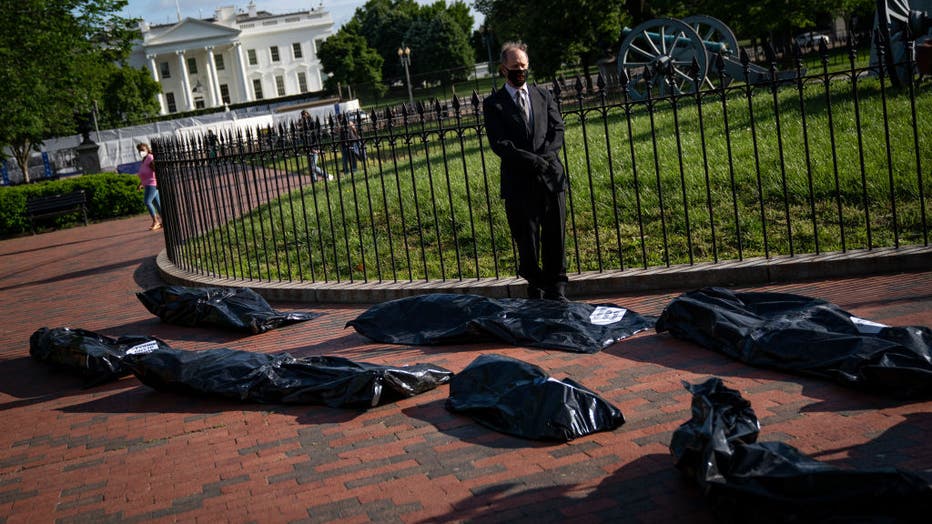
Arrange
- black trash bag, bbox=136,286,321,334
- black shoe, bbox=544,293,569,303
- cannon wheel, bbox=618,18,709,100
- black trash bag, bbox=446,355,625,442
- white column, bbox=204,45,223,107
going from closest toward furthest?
black trash bag, bbox=446,355,625,442, black shoe, bbox=544,293,569,303, black trash bag, bbox=136,286,321,334, cannon wheel, bbox=618,18,709,100, white column, bbox=204,45,223,107

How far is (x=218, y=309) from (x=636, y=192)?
Result: 11.8 feet

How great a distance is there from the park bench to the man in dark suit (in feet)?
56.1

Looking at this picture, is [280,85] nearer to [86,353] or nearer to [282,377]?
[86,353]

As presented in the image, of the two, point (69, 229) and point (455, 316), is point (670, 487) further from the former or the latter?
point (69, 229)

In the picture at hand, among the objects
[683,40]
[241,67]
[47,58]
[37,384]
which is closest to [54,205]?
[47,58]

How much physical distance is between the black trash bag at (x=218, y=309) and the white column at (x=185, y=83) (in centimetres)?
9683

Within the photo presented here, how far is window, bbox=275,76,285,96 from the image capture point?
108750mm

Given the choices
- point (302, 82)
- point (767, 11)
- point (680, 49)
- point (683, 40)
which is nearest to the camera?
point (680, 49)

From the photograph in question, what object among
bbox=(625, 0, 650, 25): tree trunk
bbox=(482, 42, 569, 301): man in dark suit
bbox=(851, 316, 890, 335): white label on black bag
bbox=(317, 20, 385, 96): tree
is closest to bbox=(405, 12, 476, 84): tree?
bbox=(317, 20, 385, 96): tree

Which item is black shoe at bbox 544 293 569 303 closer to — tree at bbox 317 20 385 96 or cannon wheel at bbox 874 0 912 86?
cannon wheel at bbox 874 0 912 86

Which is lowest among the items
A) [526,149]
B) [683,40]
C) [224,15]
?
[526,149]

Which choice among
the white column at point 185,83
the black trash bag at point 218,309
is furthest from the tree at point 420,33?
the black trash bag at point 218,309

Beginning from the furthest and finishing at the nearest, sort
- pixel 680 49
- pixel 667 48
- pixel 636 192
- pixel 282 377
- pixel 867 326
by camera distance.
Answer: pixel 667 48
pixel 680 49
pixel 636 192
pixel 282 377
pixel 867 326

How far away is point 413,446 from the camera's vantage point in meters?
4.61
